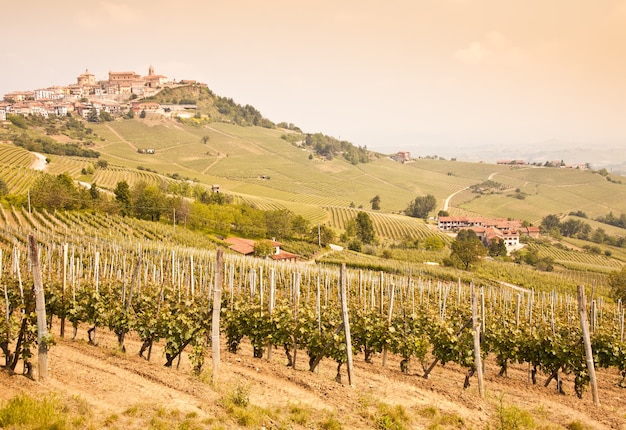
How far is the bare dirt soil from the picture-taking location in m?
7.39

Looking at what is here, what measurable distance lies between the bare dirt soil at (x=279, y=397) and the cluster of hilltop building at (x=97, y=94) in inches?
6277

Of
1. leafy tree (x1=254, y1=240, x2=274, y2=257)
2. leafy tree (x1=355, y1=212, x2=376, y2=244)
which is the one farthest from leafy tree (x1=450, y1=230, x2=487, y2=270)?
leafy tree (x1=254, y1=240, x2=274, y2=257)

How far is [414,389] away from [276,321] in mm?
3395

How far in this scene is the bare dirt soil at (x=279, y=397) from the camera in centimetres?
739

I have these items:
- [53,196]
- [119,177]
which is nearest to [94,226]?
[53,196]

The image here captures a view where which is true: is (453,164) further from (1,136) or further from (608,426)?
(608,426)

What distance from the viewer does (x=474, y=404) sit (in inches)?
361

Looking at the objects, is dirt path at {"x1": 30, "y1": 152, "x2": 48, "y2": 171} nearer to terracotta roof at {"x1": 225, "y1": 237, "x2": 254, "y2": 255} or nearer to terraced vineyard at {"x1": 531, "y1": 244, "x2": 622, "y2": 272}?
terracotta roof at {"x1": 225, "y1": 237, "x2": 254, "y2": 255}

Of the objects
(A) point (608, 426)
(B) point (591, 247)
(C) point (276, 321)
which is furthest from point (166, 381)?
(B) point (591, 247)

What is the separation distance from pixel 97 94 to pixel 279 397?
198432 millimetres

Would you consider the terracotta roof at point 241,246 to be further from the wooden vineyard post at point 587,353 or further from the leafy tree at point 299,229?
the wooden vineyard post at point 587,353

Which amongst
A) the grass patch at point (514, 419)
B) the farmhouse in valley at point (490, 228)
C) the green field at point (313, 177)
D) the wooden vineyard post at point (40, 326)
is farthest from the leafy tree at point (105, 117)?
the grass patch at point (514, 419)

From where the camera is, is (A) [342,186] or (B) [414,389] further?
(A) [342,186]

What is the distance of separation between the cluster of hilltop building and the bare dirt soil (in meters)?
159
